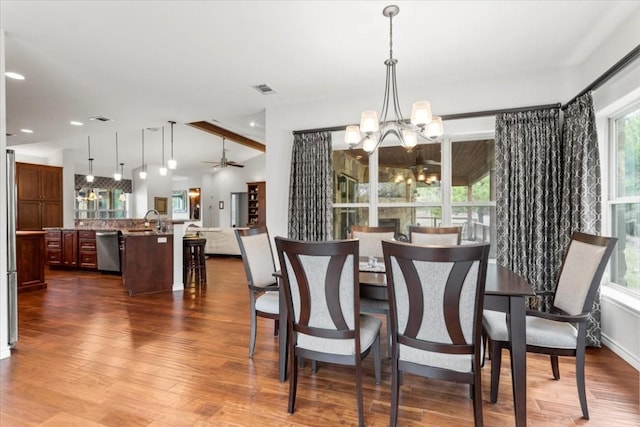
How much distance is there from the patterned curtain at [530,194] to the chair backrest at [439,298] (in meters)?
2.38

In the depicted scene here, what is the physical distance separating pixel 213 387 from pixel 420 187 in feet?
10.9

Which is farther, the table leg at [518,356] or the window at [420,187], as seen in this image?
the window at [420,187]

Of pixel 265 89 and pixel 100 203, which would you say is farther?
pixel 100 203

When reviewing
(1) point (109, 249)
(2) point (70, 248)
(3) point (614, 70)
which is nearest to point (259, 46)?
(3) point (614, 70)

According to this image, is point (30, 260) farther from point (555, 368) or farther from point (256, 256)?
point (555, 368)

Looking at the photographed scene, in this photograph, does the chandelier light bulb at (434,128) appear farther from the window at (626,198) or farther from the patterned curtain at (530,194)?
the window at (626,198)

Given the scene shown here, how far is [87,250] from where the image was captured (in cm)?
656

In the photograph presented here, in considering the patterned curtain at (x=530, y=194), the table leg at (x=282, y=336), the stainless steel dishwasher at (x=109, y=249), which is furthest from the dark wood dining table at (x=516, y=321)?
the stainless steel dishwasher at (x=109, y=249)

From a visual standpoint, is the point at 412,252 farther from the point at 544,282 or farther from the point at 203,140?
the point at 203,140

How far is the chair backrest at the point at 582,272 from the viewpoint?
189 cm

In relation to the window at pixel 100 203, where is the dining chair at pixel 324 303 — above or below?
below

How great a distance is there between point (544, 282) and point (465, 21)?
2.72m

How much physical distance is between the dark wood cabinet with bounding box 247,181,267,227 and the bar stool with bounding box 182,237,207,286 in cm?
527

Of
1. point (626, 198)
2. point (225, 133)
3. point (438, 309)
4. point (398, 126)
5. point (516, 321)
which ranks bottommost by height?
point (516, 321)
